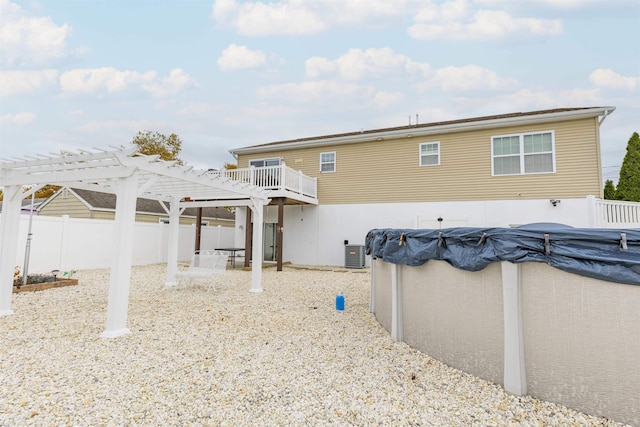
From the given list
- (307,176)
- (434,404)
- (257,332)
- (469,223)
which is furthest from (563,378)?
(307,176)

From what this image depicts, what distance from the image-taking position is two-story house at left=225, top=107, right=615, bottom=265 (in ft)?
31.5

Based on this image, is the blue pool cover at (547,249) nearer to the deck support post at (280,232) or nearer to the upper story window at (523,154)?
the deck support post at (280,232)

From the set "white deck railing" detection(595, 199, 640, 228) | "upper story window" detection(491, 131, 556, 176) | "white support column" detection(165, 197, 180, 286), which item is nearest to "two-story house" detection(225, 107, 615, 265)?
"upper story window" detection(491, 131, 556, 176)

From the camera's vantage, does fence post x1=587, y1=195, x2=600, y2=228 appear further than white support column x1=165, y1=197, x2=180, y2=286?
Yes

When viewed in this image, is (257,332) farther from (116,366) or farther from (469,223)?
(469,223)

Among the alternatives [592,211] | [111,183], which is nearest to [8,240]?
[111,183]

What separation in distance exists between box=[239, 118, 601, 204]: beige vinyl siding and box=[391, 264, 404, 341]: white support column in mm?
8084

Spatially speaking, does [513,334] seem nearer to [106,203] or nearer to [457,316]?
[457,316]

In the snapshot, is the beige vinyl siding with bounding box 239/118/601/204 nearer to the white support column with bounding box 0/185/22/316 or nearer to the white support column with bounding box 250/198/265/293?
the white support column with bounding box 250/198/265/293

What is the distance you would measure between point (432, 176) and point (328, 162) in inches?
167

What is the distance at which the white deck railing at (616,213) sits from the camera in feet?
29.3

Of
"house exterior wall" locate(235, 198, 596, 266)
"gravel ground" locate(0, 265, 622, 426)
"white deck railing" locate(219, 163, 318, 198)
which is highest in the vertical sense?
"white deck railing" locate(219, 163, 318, 198)

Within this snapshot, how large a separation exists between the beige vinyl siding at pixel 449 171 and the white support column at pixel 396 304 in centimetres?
808

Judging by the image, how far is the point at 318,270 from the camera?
11.2 metres
